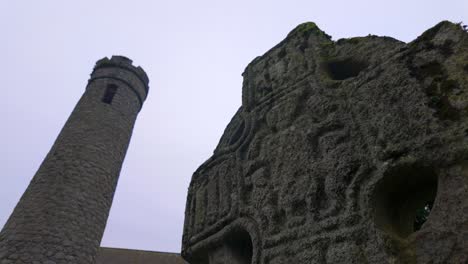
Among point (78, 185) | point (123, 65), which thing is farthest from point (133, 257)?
point (78, 185)

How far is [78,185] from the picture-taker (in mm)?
8695

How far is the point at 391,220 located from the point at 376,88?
68 cm

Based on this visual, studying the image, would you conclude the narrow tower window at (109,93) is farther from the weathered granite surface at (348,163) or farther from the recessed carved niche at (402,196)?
the recessed carved niche at (402,196)

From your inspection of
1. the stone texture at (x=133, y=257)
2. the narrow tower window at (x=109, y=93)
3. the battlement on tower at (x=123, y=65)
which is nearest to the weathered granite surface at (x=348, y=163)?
the narrow tower window at (x=109, y=93)

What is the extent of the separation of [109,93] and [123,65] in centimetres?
124

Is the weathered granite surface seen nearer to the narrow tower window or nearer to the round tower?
the round tower

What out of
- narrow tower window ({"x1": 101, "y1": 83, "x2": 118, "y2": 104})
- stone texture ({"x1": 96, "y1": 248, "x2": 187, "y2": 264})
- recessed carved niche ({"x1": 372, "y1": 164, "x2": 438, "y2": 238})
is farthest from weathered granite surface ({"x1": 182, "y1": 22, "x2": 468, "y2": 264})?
stone texture ({"x1": 96, "y1": 248, "x2": 187, "y2": 264})

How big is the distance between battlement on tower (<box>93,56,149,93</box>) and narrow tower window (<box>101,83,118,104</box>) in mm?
860

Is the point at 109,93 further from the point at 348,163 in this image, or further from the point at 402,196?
the point at 402,196

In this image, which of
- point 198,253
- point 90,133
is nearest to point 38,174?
point 90,133

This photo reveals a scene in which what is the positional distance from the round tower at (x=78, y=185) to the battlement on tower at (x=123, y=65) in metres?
0.44

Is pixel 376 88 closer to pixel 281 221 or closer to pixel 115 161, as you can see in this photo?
pixel 281 221

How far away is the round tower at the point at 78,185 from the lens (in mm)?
7707

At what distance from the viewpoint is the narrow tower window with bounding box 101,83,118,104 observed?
→ 1118 cm
